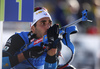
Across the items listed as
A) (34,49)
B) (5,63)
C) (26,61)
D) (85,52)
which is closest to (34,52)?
(34,49)

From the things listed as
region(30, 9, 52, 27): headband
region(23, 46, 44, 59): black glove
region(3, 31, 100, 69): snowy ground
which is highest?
region(30, 9, 52, 27): headband

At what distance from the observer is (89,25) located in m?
5.54

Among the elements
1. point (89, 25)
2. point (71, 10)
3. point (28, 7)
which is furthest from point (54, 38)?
point (89, 25)

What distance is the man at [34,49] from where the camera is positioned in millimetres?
1720

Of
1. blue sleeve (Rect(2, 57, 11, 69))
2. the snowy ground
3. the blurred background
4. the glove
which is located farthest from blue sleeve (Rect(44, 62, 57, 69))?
the snowy ground

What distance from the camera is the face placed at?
1802mm

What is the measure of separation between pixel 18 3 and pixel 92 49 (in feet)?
11.2

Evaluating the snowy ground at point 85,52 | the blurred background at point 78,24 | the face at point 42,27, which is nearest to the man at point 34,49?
the face at point 42,27

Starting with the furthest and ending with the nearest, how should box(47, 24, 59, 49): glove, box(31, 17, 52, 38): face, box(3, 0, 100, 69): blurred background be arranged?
1. box(3, 0, 100, 69): blurred background
2. box(31, 17, 52, 38): face
3. box(47, 24, 59, 49): glove

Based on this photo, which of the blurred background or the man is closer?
the man

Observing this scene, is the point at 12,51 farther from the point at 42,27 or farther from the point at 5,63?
the point at 42,27

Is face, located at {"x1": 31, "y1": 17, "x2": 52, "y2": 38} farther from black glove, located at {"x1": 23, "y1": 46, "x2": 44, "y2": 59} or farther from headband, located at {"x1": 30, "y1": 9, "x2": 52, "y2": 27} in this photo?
black glove, located at {"x1": 23, "y1": 46, "x2": 44, "y2": 59}

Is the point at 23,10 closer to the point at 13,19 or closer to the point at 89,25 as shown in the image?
the point at 13,19

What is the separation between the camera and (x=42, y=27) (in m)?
1.81
